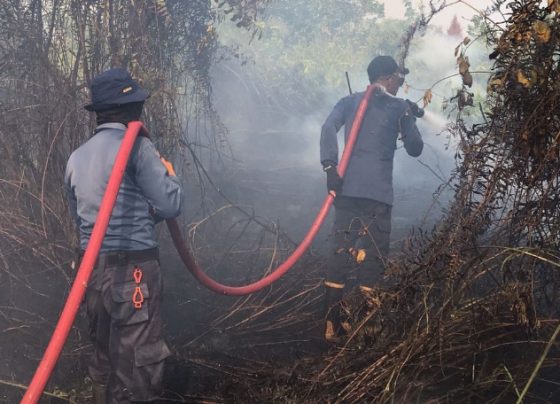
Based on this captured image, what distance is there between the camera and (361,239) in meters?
5.29

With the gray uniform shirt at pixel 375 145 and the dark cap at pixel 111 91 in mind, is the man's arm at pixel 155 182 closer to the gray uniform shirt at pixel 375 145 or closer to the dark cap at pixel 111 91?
the dark cap at pixel 111 91

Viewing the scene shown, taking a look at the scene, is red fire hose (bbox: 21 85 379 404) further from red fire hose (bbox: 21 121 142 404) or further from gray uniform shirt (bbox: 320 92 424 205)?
gray uniform shirt (bbox: 320 92 424 205)

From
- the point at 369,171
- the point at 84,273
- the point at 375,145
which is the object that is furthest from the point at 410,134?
the point at 84,273

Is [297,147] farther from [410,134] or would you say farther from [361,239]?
[361,239]

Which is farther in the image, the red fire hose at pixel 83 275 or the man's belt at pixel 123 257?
the man's belt at pixel 123 257

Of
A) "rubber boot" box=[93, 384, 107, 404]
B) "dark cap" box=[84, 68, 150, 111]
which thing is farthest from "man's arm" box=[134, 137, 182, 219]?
"rubber boot" box=[93, 384, 107, 404]

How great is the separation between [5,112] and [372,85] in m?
3.54

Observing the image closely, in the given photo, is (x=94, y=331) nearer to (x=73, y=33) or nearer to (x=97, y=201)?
(x=97, y=201)

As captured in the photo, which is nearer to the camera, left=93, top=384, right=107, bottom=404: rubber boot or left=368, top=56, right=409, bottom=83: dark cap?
left=93, top=384, right=107, bottom=404: rubber boot

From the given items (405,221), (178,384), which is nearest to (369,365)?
(178,384)

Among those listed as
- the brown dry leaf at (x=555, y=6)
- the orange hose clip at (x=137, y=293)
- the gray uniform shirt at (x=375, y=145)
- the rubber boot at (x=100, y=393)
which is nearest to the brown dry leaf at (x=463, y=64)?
the brown dry leaf at (x=555, y=6)

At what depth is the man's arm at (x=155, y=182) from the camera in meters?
3.28

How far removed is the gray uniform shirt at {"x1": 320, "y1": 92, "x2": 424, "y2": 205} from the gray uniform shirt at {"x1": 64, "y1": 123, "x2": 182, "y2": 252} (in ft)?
7.38

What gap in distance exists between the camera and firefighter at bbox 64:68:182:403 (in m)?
3.28
